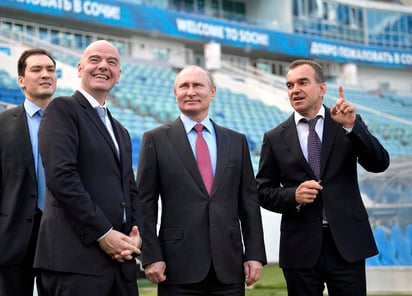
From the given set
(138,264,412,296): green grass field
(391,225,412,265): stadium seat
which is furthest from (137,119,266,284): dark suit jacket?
(391,225,412,265): stadium seat

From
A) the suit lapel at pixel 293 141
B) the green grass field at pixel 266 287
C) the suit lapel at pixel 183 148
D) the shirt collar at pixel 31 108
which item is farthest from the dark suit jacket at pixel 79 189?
the green grass field at pixel 266 287

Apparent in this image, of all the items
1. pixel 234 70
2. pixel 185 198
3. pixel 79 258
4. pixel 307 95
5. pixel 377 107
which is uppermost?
pixel 234 70

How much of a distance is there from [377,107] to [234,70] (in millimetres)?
6484

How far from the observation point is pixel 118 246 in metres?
2.71

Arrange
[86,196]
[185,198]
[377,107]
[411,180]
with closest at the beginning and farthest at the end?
[86,196], [185,198], [411,180], [377,107]

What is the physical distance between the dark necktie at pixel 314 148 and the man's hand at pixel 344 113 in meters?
0.29

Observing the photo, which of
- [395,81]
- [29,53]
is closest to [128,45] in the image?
[395,81]

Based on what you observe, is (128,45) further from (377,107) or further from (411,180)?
(411,180)

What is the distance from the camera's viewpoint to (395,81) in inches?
1366

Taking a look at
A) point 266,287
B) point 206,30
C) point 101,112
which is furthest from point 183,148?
point 206,30

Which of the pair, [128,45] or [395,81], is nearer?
[128,45]

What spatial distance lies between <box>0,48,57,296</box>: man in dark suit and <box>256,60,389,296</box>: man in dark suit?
4.44 feet

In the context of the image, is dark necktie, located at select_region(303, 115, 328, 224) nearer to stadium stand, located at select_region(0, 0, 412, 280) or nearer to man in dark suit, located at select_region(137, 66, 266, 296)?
man in dark suit, located at select_region(137, 66, 266, 296)

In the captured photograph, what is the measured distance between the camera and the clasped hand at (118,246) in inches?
106
